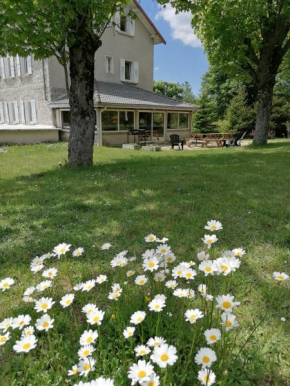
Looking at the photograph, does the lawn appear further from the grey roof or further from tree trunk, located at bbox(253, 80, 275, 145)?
the grey roof

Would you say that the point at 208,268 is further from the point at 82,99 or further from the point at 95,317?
the point at 82,99

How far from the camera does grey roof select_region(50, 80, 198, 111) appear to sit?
54.2 feet

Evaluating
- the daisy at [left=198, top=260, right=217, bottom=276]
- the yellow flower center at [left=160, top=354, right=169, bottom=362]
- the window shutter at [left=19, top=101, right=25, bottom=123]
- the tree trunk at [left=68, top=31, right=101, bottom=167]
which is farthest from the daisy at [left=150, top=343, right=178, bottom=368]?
the window shutter at [left=19, top=101, right=25, bottom=123]

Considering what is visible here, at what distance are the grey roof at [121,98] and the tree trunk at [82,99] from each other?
325 inches

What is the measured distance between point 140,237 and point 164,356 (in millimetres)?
2279

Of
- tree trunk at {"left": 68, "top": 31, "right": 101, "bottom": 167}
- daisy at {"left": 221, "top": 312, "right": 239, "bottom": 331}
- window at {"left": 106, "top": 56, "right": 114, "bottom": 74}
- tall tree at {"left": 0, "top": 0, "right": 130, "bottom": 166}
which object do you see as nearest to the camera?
daisy at {"left": 221, "top": 312, "right": 239, "bottom": 331}

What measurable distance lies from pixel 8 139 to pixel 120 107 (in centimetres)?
699

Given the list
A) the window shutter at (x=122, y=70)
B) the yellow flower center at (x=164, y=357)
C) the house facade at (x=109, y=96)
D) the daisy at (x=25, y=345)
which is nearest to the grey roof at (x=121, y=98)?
the house facade at (x=109, y=96)

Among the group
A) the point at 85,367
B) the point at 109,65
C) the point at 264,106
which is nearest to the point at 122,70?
the point at 109,65

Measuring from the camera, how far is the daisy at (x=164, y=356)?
1.11 metres

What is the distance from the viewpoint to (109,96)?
17344mm

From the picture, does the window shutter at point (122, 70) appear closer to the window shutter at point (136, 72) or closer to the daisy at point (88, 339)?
A: the window shutter at point (136, 72)

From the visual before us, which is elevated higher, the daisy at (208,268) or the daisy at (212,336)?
the daisy at (208,268)

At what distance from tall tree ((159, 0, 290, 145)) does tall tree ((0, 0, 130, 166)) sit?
5.29 metres
